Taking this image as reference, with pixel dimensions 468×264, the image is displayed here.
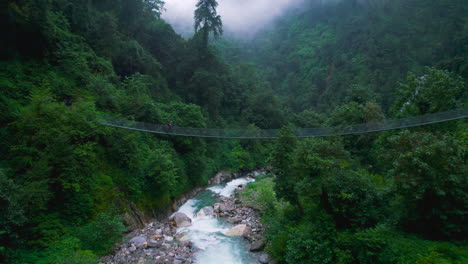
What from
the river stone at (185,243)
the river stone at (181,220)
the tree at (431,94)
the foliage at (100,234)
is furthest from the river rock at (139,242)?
the tree at (431,94)

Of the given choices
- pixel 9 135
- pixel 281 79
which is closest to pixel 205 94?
pixel 9 135

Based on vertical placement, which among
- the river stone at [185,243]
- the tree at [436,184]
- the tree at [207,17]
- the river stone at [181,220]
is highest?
the tree at [207,17]

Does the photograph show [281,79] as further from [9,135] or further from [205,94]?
[9,135]

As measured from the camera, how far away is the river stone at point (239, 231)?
938cm

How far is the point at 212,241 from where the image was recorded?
8938 mm

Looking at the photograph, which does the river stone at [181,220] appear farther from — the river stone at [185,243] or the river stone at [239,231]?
the river stone at [239,231]

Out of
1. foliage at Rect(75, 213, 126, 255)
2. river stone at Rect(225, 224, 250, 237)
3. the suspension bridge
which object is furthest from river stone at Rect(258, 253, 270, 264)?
foliage at Rect(75, 213, 126, 255)

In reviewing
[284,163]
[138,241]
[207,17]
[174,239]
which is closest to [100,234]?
[138,241]

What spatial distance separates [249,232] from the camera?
9430mm

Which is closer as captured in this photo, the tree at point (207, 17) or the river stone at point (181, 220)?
the river stone at point (181, 220)

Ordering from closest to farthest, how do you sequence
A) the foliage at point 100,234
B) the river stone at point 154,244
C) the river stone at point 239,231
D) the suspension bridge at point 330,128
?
the foliage at point 100,234
the suspension bridge at point 330,128
the river stone at point 154,244
the river stone at point 239,231

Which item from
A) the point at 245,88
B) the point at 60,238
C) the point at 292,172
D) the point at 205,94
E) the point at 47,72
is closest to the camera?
the point at 60,238

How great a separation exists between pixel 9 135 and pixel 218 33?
17582 millimetres

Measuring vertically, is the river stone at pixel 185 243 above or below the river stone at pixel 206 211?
above
